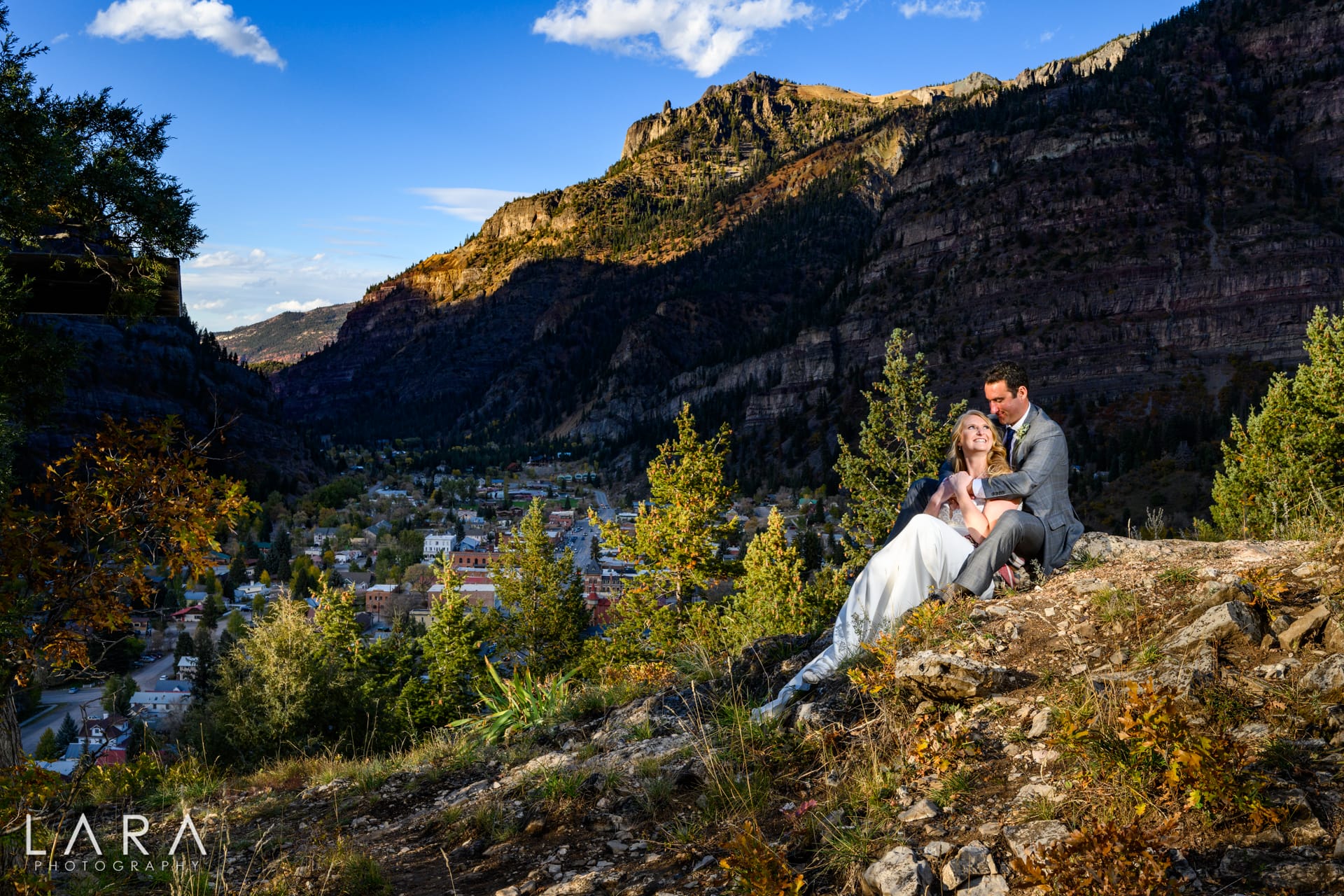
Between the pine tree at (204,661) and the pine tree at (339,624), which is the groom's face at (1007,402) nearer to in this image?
the pine tree at (339,624)

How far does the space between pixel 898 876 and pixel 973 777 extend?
94 cm

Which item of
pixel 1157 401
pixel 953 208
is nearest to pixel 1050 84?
pixel 953 208

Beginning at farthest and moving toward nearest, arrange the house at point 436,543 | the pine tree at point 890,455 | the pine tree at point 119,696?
the house at point 436,543 < the pine tree at point 119,696 < the pine tree at point 890,455

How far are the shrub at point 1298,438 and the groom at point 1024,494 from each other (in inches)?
647

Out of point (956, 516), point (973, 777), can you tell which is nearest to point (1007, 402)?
point (956, 516)

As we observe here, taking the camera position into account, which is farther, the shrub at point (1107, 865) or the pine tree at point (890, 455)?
the pine tree at point (890, 455)

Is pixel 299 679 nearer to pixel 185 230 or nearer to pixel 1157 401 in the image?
pixel 185 230

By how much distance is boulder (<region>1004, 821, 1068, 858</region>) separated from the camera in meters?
3.02

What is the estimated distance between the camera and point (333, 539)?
9788 cm

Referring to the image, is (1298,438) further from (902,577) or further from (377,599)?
(377,599)

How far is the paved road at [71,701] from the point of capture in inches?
2160

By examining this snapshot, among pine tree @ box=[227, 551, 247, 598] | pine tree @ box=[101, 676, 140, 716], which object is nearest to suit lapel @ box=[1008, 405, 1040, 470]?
pine tree @ box=[101, 676, 140, 716]

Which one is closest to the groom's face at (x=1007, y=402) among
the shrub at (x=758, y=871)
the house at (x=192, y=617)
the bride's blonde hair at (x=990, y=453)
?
the bride's blonde hair at (x=990, y=453)

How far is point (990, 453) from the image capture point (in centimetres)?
596
